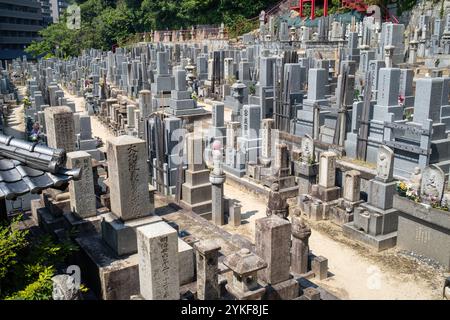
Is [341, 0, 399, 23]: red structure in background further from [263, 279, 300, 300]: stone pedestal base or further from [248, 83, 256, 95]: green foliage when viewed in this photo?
[263, 279, 300, 300]: stone pedestal base

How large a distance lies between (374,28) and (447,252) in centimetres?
2477

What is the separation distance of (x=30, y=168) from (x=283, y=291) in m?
3.61

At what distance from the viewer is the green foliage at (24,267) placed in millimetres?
Answer: 4625

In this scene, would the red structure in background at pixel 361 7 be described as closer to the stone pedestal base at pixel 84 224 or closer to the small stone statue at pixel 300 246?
the small stone statue at pixel 300 246

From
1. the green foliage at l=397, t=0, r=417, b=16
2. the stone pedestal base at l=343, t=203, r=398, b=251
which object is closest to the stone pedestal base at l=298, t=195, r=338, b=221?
the stone pedestal base at l=343, t=203, r=398, b=251

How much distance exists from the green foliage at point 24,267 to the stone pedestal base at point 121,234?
26.0 inches

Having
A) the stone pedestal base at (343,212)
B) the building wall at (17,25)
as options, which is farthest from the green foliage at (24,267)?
the building wall at (17,25)

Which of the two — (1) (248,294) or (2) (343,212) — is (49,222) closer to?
(1) (248,294)

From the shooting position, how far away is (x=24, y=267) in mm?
5082

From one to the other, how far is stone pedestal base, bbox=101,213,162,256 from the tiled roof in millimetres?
1562

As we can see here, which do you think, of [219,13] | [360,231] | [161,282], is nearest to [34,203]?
[161,282]

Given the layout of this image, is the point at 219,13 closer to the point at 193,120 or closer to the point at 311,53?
the point at 311,53

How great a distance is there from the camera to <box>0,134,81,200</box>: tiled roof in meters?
4.60

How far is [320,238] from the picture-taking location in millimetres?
9391
